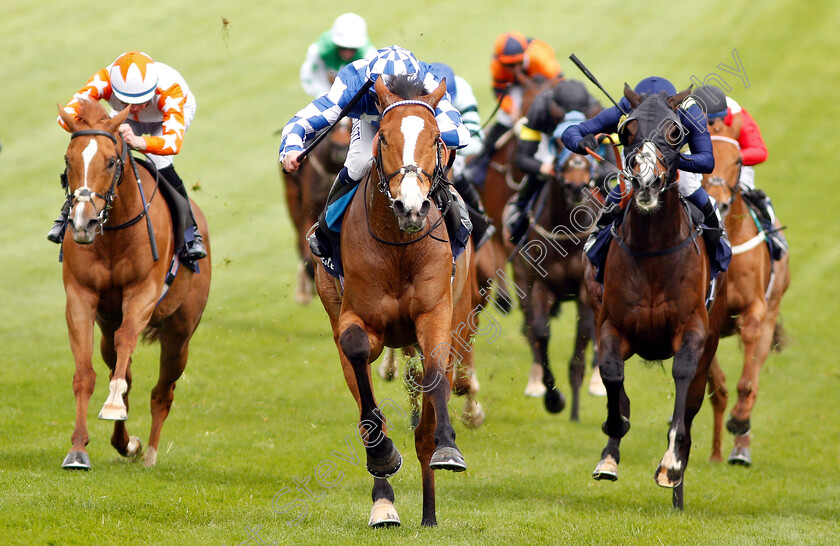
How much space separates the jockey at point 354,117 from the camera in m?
6.50

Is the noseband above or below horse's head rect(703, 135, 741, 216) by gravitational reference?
below

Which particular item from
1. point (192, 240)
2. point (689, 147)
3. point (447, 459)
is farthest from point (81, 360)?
point (689, 147)

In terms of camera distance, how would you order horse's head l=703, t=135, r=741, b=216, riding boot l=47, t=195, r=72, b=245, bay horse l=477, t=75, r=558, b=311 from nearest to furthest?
riding boot l=47, t=195, r=72, b=245, horse's head l=703, t=135, r=741, b=216, bay horse l=477, t=75, r=558, b=311

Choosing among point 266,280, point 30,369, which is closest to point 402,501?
point 30,369

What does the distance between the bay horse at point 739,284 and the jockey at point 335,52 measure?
456cm

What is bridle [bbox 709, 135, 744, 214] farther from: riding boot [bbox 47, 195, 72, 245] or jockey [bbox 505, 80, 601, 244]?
riding boot [bbox 47, 195, 72, 245]

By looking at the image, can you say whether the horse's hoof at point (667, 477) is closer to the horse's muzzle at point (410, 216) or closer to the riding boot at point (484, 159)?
the horse's muzzle at point (410, 216)

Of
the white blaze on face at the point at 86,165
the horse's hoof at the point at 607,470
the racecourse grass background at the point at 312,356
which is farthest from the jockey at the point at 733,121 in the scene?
the white blaze on face at the point at 86,165

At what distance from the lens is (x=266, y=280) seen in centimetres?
1564

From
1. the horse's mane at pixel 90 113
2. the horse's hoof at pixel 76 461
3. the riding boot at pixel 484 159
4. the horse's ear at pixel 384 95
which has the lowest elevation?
the horse's hoof at pixel 76 461

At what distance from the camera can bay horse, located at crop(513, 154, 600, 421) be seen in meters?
10.6

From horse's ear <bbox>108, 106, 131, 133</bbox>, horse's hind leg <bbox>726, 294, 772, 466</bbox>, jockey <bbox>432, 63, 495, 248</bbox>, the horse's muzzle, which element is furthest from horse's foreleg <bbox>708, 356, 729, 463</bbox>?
Answer: horse's ear <bbox>108, 106, 131, 133</bbox>

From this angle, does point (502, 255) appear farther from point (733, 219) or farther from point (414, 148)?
point (414, 148)

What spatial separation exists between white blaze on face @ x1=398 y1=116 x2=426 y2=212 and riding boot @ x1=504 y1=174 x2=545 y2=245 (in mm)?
5761
